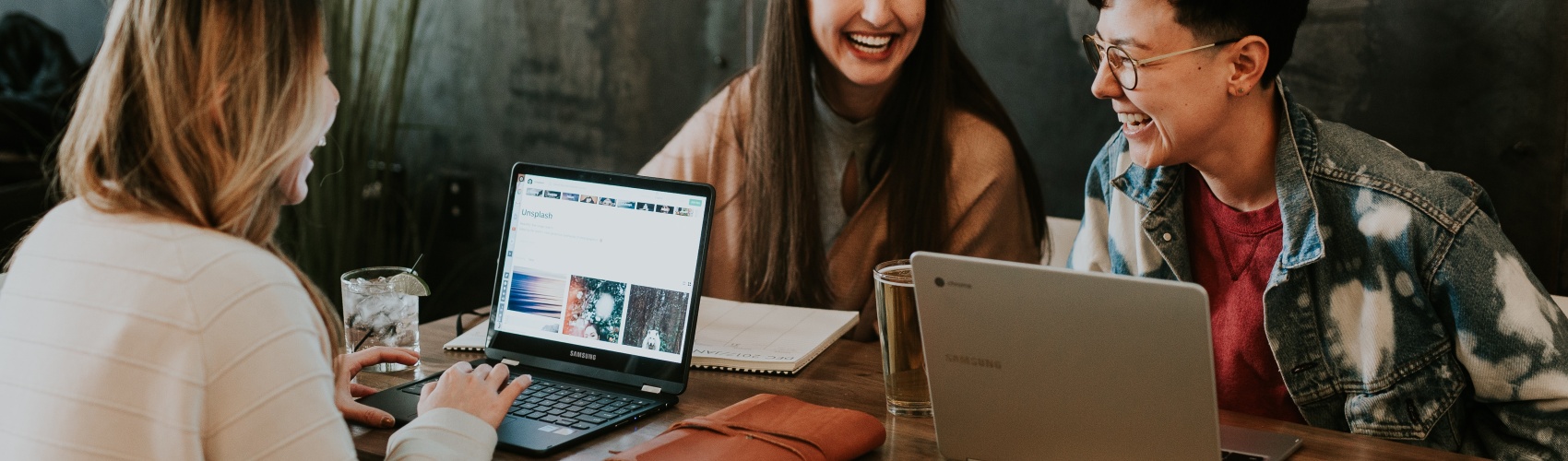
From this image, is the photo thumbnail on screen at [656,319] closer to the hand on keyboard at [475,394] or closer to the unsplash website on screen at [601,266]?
the unsplash website on screen at [601,266]

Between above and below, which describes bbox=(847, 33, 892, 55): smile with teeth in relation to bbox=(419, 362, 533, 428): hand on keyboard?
above

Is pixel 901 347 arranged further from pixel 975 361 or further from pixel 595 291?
pixel 595 291

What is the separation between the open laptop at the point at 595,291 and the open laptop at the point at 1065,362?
37 cm

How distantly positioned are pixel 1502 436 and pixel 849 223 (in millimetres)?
1015

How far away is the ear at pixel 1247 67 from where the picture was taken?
4.98 ft

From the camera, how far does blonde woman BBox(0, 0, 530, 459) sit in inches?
37.1

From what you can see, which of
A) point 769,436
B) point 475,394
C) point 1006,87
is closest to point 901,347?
point 769,436

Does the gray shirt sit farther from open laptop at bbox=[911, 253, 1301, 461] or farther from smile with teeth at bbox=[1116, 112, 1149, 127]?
open laptop at bbox=[911, 253, 1301, 461]

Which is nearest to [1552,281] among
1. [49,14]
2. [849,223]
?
[849,223]

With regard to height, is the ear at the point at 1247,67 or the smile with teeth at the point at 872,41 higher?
the ear at the point at 1247,67

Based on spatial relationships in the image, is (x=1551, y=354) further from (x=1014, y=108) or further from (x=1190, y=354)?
(x=1014, y=108)

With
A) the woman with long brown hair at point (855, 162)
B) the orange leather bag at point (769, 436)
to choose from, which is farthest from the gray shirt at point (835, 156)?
the orange leather bag at point (769, 436)

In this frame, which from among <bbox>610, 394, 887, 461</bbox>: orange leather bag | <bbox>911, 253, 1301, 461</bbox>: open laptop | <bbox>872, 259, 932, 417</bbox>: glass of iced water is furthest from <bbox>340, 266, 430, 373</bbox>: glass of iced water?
<bbox>911, 253, 1301, 461</bbox>: open laptop

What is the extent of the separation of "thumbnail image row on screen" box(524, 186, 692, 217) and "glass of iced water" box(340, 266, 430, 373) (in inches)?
7.6
